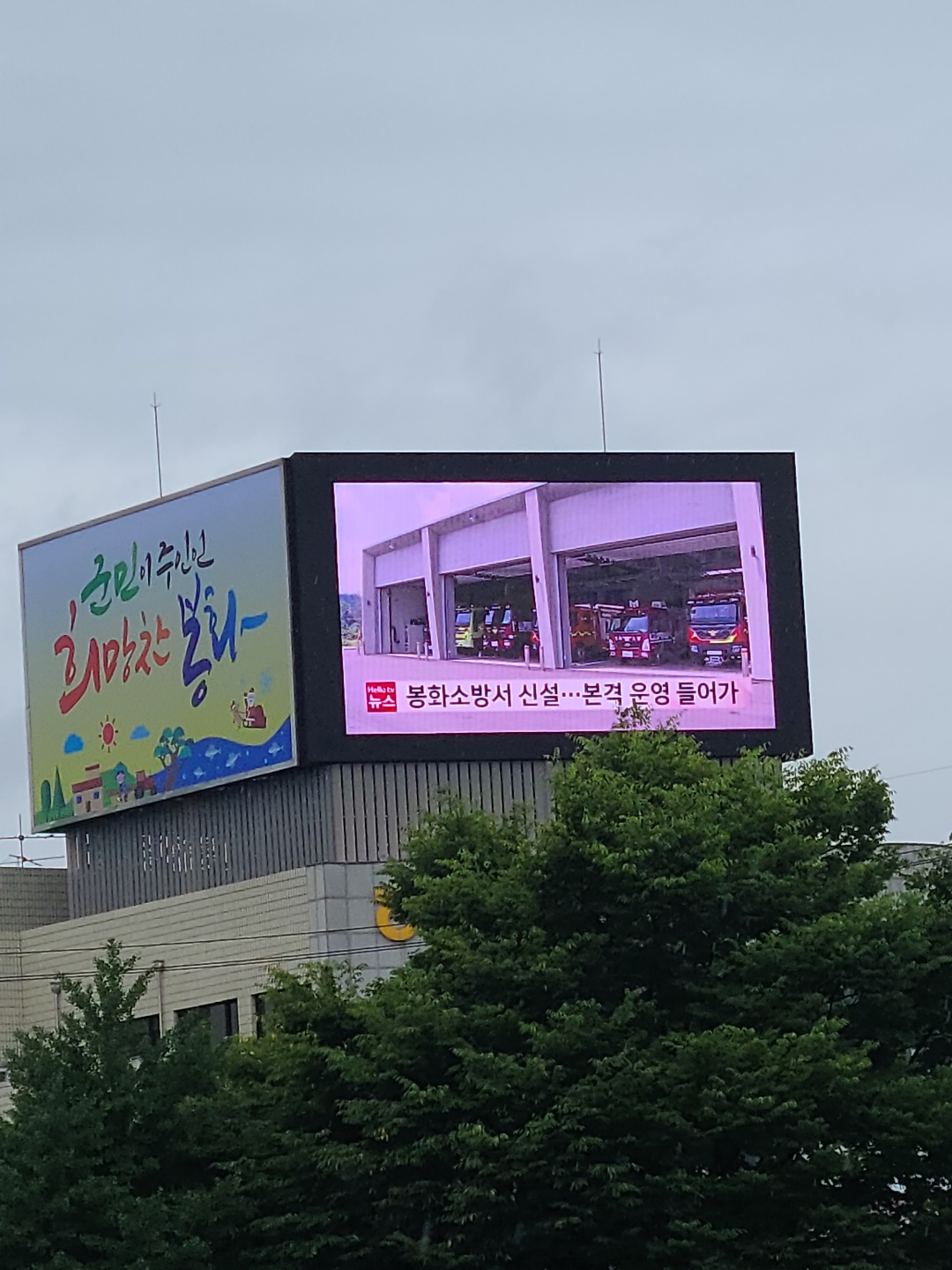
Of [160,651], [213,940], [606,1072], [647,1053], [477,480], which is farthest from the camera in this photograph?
[160,651]

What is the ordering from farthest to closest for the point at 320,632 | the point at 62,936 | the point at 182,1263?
the point at 62,936 < the point at 320,632 < the point at 182,1263

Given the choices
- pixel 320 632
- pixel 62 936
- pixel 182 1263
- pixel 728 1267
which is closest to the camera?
pixel 728 1267

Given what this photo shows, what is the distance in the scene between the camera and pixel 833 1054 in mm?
33062

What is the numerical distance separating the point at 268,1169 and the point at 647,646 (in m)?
25.7

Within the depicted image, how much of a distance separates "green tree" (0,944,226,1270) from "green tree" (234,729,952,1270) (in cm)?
113

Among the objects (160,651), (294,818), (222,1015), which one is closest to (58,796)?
(160,651)

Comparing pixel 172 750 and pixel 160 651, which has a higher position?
pixel 160 651

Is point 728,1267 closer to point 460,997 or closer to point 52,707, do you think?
point 460,997

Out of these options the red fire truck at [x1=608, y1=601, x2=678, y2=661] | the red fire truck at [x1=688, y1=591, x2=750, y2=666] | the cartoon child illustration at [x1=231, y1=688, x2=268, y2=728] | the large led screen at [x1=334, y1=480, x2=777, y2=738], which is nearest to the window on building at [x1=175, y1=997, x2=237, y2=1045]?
the cartoon child illustration at [x1=231, y1=688, x2=268, y2=728]

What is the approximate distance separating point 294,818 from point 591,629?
7.79m

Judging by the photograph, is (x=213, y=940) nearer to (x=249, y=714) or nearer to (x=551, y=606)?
(x=249, y=714)

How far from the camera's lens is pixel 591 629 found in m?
59.2

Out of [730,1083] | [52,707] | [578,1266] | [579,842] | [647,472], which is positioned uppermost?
[647,472]

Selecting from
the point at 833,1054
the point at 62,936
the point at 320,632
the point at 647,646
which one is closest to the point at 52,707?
the point at 62,936
